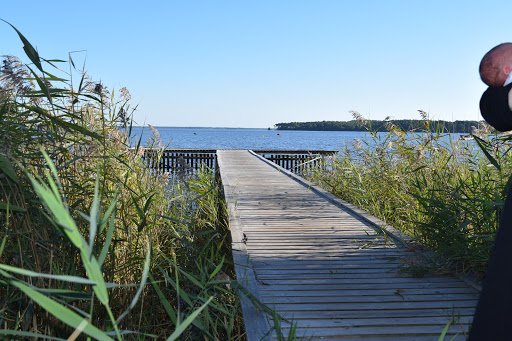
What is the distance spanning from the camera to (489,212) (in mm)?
3061

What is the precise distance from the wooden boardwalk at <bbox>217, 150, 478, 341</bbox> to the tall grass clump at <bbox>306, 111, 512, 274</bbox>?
0.28 meters

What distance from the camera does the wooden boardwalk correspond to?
2314mm

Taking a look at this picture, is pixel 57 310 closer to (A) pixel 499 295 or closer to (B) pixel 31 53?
(A) pixel 499 295

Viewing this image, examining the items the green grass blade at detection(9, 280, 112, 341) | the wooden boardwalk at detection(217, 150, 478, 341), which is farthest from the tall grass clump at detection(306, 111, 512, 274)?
the green grass blade at detection(9, 280, 112, 341)

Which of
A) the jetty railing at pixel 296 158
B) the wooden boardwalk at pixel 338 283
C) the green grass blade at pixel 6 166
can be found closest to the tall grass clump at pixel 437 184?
the wooden boardwalk at pixel 338 283

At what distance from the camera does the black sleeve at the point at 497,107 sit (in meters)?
1.11

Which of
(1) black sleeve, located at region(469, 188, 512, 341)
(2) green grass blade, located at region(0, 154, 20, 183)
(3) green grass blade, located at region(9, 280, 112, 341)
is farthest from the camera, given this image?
(2) green grass blade, located at region(0, 154, 20, 183)

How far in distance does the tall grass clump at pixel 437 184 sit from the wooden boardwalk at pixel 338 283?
0.28 metres

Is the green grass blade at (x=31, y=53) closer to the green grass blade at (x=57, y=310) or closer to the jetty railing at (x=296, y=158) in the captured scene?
the green grass blade at (x=57, y=310)

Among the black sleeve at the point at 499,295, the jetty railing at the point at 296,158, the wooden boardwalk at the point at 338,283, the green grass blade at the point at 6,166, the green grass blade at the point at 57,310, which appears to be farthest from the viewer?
the jetty railing at the point at 296,158

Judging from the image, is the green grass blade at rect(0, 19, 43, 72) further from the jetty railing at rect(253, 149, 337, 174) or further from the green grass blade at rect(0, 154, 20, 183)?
the jetty railing at rect(253, 149, 337, 174)

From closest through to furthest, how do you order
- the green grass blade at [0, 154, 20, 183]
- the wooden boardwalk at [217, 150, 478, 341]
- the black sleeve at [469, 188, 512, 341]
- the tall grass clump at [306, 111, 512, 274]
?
the black sleeve at [469, 188, 512, 341], the green grass blade at [0, 154, 20, 183], the wooden boardwalk at [217, 150, 478, 341], the tall grass clump at [306, 111, 512, 274]

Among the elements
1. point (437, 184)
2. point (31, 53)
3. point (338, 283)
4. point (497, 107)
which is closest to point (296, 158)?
point (437, 184)

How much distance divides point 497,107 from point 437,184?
11.5ft
